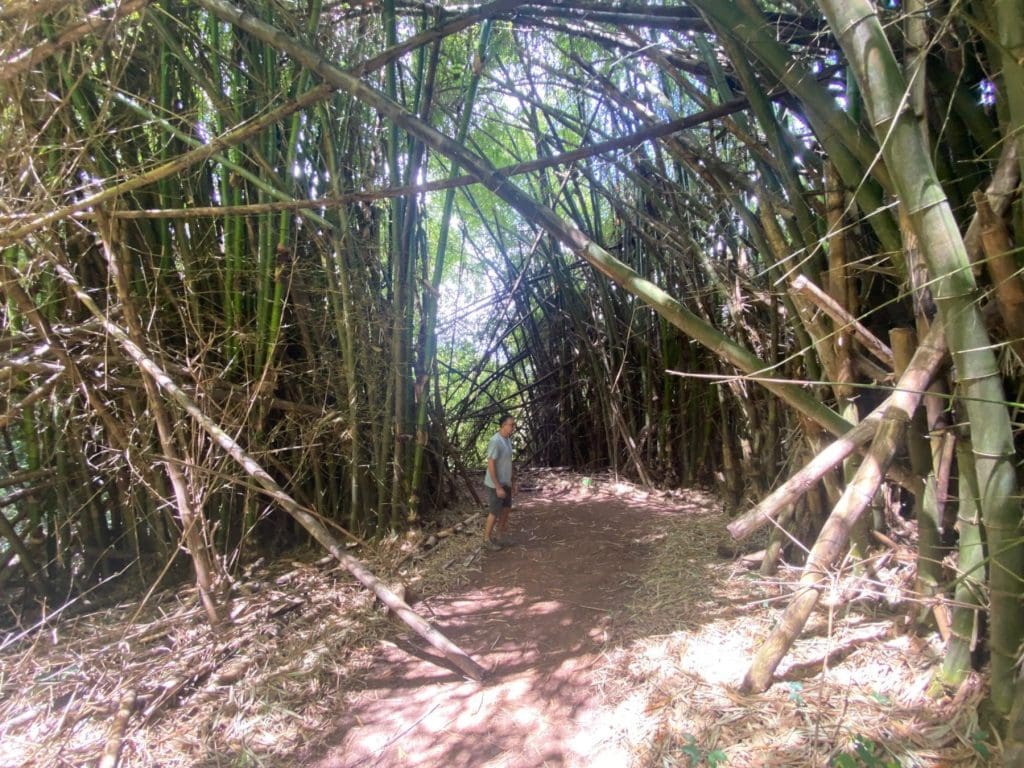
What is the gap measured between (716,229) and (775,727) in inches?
114

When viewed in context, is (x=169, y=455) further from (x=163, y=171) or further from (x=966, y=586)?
(x=966, y=586)

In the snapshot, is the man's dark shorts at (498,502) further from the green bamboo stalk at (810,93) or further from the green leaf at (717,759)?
the green bamboo stalk at (810,93)

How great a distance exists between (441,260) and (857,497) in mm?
2977

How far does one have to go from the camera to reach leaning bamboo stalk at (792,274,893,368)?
1.73 meters

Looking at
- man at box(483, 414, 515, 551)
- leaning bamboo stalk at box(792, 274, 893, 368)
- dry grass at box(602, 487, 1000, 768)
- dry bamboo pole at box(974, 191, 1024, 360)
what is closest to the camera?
dry bamboo pole at box(974, 191, 1024, 360)

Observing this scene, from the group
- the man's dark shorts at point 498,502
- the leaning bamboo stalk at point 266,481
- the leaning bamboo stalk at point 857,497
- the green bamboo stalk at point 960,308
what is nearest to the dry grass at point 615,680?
the leaning bamboo stalk at point 857,497

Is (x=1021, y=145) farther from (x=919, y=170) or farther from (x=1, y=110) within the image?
(x=1, y=110)

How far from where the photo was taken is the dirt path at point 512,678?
1.96 m

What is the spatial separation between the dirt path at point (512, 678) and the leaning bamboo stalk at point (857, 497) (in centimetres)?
70

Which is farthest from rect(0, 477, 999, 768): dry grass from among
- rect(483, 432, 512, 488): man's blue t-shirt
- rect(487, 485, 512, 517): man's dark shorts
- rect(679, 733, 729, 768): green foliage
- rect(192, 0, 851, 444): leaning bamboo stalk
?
rect(483, 432, 512, 488): man's blue t-shirt

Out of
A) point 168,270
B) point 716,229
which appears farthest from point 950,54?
point 168,270

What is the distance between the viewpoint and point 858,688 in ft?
5.60

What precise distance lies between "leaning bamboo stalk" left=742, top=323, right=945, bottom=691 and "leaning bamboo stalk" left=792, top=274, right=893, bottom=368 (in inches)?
8.2

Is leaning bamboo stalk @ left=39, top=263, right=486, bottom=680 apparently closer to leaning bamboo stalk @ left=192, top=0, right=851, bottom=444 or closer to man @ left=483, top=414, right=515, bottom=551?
leaning bamboo stalk @ left=192, top=0, right=851, bottom=444
